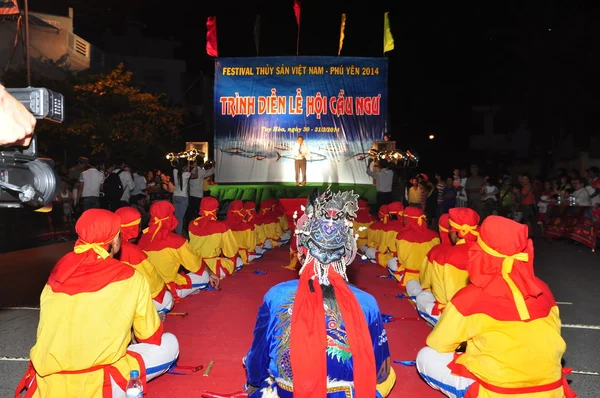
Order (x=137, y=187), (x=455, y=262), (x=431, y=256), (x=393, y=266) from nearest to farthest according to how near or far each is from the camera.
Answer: (x=455, y=262)
(x=431, y=256)
(x=393, y=266)
(x=137, y=187)

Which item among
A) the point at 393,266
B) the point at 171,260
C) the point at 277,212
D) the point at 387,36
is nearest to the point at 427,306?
the point at 393,266

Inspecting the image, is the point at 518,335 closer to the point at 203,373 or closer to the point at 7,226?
the point at 203,373

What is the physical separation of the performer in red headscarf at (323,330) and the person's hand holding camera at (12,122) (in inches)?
63.9

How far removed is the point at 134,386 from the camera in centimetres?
290

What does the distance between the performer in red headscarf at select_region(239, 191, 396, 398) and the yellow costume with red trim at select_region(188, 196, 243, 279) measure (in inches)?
177

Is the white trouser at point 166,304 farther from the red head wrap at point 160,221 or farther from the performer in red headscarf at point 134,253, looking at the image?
the red head wrap at point 160,221

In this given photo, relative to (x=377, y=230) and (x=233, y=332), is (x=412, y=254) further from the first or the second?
(x=233, y=332)

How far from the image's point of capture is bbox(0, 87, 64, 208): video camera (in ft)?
6.79

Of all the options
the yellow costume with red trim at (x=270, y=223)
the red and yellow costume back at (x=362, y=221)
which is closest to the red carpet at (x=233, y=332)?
the red and yellow costume back at (x=362, y=221)

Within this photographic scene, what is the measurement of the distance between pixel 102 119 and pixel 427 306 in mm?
20097

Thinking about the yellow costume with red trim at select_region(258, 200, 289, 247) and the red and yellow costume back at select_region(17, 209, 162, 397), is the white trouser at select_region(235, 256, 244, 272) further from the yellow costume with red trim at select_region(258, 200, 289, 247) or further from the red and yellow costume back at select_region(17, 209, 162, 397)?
the red and yellow costume back at select_region(17, 209, 162, 397)

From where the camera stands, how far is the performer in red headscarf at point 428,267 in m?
5.12

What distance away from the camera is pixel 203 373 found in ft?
13.4

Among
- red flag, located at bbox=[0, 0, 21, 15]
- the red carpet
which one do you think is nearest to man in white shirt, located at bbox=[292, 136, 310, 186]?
the red carpet
